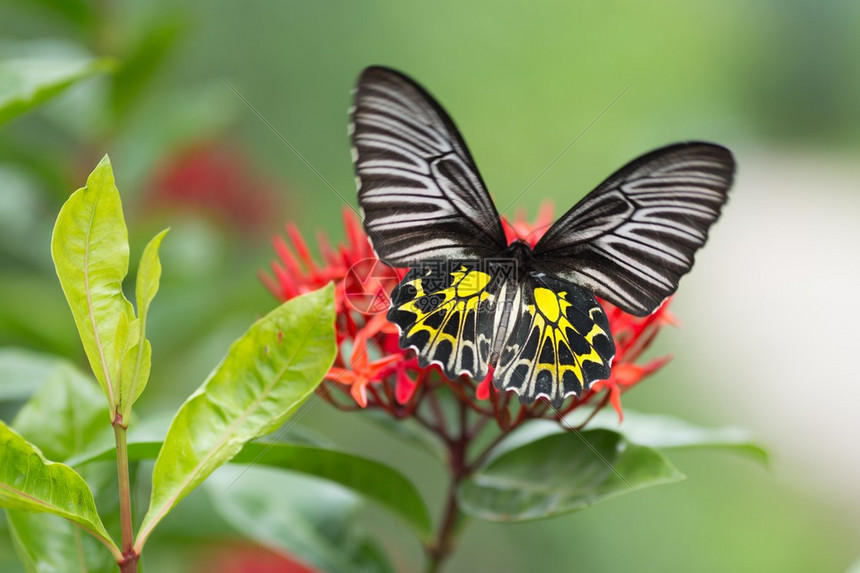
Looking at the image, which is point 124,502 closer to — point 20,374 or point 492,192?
point 20,374

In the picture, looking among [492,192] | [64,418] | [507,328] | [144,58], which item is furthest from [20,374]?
[492,192]

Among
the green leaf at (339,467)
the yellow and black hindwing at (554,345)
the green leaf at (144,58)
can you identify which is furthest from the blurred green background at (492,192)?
the yellow and black hindwing at (554,345)

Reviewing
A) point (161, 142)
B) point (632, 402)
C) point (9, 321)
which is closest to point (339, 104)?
point (632, 402)

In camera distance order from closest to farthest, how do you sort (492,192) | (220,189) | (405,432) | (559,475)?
(559,475) < (405,432) < (220,189) < (492,192)

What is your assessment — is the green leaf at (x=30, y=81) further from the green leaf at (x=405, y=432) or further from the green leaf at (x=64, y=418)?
the green leaf at (x=405, y=432)

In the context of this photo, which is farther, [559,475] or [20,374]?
[20,374]

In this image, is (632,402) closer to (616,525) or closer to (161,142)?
(616,525)

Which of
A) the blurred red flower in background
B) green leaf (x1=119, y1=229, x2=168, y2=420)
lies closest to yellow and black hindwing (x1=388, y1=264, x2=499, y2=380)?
green leaf (x1=119, y1=229, x2=168, y2=420)
